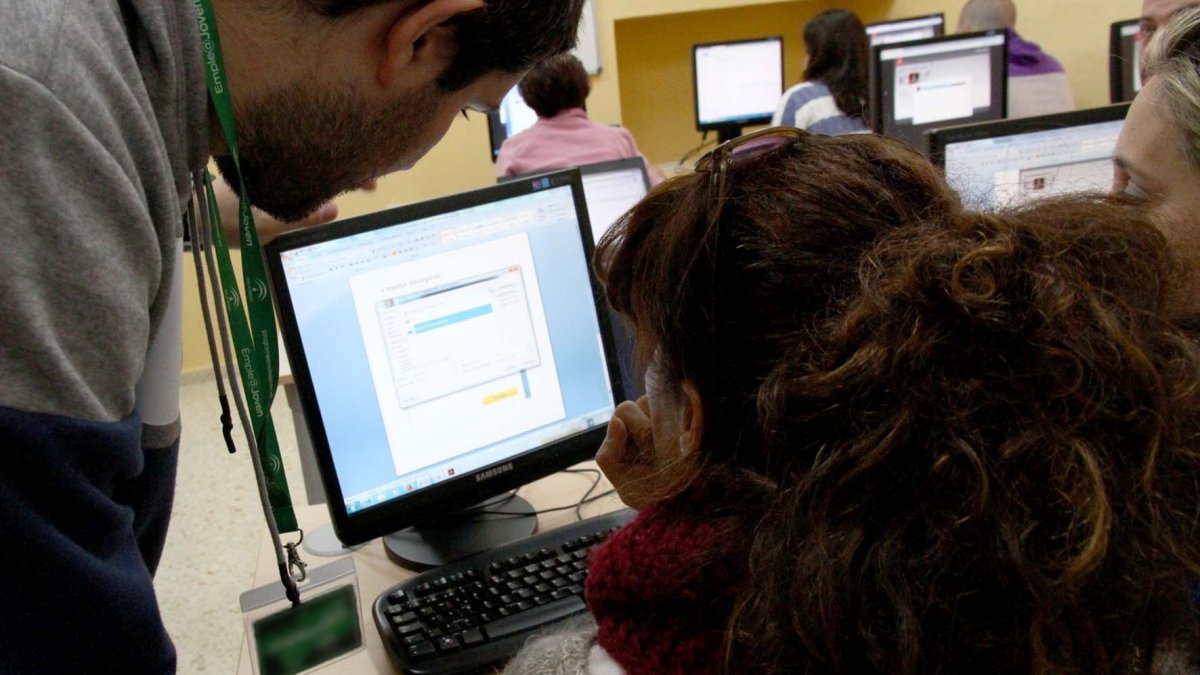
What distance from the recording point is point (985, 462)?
0.53m

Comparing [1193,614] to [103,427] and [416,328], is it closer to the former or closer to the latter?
[103,427]

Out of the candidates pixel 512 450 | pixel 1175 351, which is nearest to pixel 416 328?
pixel 512 450

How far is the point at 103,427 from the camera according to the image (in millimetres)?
588

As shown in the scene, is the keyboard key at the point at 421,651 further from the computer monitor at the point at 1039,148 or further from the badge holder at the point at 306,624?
the computer monitor at the point at 1039,148

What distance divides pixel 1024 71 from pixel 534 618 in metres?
3.61

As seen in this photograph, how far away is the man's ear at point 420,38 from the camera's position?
0.77 metres

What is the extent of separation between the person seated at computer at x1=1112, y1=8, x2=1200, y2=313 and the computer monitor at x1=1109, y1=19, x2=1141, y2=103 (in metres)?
2.85

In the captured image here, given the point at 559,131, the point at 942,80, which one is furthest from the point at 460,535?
the point at 942,80

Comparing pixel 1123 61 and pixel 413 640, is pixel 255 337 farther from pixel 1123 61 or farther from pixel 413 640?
pixel 1123 61

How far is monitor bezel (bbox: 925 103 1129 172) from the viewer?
174 cm

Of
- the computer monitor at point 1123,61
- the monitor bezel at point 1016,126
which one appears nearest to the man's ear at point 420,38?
the monitor bezel at point 1016,126

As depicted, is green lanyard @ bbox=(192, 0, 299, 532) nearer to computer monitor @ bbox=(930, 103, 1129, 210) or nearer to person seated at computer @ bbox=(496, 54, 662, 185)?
A: computer monitor @ bbox=(930, 103, 1129, 210)

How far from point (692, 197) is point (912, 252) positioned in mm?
178

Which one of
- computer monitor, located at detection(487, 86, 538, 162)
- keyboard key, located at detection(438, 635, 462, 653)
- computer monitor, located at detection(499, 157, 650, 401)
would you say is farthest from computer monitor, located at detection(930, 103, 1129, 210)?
computer monitor, located at detection(487, 86, 538, 162)
